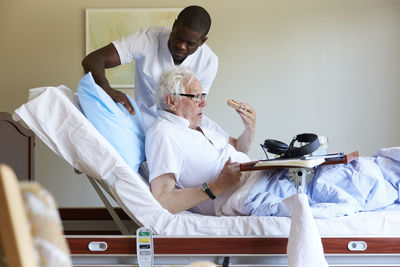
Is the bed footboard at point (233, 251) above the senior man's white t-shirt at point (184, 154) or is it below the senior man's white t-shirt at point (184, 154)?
below

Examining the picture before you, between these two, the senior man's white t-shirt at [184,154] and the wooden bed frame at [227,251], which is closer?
the wooden bed frame at [227,251]

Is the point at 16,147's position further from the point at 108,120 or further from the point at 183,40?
the point at 183,40

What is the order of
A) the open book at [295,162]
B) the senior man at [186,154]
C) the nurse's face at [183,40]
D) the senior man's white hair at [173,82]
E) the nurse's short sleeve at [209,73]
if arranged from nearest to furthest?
1. the open book at [295,162]
2. the senior man at [186,154]
3. the senior man's white hair at [173,82]
4. the nurse's face at [183,40]
5. the nurse's short sleeve at [209,73]

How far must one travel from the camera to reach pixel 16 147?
2.87 metres

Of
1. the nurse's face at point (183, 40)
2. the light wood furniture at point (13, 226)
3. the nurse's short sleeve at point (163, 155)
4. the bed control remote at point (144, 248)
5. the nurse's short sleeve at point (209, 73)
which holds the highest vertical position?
the nurse's face at point (183, 40)

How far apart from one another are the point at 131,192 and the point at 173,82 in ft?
2.11

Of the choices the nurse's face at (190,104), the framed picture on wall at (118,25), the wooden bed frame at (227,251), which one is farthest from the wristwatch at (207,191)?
the framed picture on wall at (118,25)

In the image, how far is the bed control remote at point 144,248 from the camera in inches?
79.0

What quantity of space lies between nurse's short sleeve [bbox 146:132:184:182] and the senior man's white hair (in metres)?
0.26

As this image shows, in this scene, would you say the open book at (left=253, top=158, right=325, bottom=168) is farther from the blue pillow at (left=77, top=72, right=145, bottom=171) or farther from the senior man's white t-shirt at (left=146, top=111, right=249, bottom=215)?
the blue pillow at (left=77, top=72, right=145, bottom=171)

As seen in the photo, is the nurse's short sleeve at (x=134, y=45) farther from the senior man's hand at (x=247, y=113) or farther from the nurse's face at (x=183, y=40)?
the senior man's hand at (x=247, y=113)

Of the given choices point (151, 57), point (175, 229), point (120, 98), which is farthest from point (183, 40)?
point (175, 229)

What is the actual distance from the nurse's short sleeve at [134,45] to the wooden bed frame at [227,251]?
1220 mm

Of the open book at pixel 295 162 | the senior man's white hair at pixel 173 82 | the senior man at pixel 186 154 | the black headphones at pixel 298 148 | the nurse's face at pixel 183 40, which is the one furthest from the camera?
the nurse's face at pixel 183 40
